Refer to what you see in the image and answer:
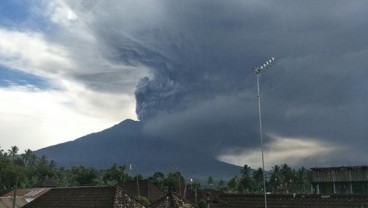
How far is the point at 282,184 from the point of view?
566ft

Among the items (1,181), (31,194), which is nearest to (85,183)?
(1,181)

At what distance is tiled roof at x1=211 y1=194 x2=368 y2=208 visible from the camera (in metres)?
36.0

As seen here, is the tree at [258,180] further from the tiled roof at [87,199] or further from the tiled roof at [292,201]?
the tiled roof at [292,201]

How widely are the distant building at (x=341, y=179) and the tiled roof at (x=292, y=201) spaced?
18.3 m

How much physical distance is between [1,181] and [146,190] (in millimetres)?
67089

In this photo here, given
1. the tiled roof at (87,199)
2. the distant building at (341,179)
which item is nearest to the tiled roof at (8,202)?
the tiled roof at (87,199)

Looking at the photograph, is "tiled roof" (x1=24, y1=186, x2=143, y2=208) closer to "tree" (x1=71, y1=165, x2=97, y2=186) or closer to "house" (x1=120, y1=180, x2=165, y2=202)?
"house" (x1=120, y1=180, x2=165, y2=202)

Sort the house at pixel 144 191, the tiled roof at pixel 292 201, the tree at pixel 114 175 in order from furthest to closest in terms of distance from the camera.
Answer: the tree at pixel 114 175, the house at pixel 144 191, the tiled roof at pixel 292 201

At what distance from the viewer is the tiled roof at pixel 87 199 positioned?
143 feet

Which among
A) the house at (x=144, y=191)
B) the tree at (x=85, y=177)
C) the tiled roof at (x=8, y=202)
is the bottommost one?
the tiled roof at (x=8, y=202)

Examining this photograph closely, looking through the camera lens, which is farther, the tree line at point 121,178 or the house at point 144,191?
the tree line at point 121,178

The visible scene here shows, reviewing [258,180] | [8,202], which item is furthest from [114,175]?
[8,202]

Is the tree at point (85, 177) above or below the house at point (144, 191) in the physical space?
above

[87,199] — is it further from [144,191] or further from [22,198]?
[144,191]
